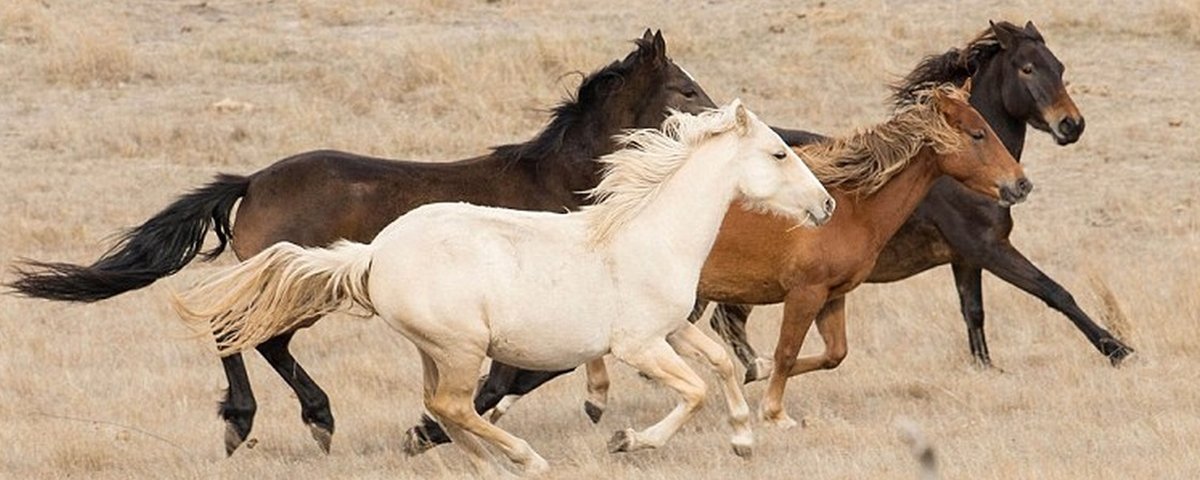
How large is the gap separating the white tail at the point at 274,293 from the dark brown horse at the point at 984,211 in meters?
2.89

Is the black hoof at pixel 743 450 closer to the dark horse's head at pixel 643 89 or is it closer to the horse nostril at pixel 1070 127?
the dark horse's head at pixel 643 89

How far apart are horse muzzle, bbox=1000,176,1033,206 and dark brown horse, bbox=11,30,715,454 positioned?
5.44ft

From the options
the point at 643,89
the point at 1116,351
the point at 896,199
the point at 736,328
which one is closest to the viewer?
the point at 896,199

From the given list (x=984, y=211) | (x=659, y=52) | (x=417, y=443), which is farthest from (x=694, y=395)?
(x=984, y=211)

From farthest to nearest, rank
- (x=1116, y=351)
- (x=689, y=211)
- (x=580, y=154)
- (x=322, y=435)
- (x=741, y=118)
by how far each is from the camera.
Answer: (x=1116, y=351) → (x=580, y=154) → (x=322, y=435) → (x=741, y=118) → (x=689, y=211)

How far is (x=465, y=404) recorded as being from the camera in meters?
7.03

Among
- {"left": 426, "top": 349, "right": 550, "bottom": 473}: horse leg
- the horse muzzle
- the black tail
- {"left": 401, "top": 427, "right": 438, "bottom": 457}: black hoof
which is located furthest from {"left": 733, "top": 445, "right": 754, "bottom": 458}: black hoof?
the black tail

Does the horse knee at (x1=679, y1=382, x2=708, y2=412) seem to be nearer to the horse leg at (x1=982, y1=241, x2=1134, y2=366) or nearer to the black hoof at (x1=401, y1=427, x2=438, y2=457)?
the black hoof at (x1=401, y1=427, x2=438, y2=457)

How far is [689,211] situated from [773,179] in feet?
1.13

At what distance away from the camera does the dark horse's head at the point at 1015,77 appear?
9.96 metres

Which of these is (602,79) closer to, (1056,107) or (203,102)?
(1056,107)

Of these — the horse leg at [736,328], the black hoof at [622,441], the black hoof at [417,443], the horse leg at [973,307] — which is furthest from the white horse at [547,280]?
the horse leg at [973,307]

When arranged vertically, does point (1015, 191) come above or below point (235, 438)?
above

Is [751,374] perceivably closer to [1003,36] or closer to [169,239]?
[1003,36]
